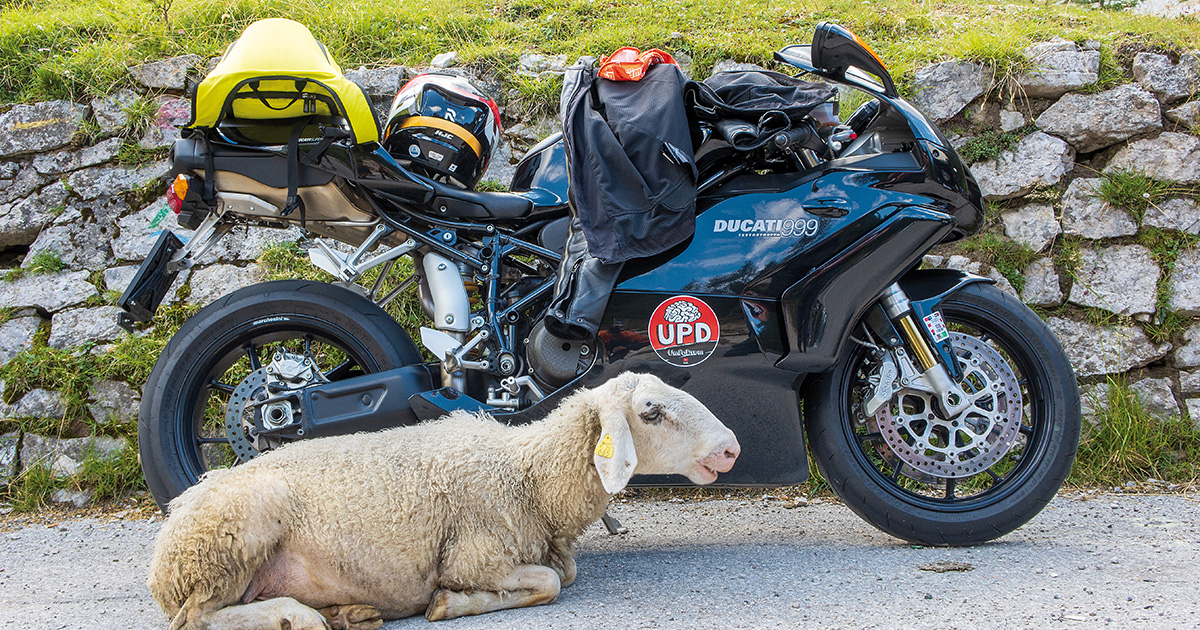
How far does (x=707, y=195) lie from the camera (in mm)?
3254

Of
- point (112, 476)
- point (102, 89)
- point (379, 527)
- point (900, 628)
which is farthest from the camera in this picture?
point (102, 89)

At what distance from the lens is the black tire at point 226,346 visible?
10.4 feet

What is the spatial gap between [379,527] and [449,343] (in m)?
0.92

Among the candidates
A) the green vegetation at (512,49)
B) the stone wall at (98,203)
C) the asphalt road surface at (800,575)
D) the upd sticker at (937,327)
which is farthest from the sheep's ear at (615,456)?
the stone wall at (98,203)

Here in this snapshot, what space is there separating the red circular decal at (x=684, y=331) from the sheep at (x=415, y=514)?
1.49ft

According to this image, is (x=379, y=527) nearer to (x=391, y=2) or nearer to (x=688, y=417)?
(x=688, y=417)

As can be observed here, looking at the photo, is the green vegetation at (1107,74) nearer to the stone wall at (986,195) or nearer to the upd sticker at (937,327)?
the stone wall at (986,195)

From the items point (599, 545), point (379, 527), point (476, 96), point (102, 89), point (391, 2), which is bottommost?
point (599, 545)

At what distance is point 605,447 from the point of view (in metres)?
2.49

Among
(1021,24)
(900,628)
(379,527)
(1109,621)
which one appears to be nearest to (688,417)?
(900,628)

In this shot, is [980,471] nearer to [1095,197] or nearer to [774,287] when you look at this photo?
[774,287]

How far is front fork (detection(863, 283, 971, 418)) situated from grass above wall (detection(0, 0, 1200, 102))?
8.27 feet

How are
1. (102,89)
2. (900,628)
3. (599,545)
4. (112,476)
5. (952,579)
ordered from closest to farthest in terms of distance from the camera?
(900,628) → (952,579) → (599,545) → (112,476) → (102,89)

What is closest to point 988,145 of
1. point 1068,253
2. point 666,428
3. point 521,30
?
point 1068,253
